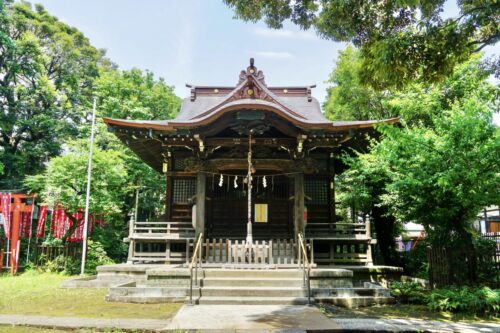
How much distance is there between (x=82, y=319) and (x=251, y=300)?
342 centimetres

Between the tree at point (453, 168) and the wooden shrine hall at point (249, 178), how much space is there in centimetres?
244

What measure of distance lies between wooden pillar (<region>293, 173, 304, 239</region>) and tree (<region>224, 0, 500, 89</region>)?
15.4 ft

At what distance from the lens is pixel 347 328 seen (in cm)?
554

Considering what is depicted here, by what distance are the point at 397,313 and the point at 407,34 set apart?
5.57 m

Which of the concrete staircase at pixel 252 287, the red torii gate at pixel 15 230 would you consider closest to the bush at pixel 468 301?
the concrete staircase at pixel 252 287

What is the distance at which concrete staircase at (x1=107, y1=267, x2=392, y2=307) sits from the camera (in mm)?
8070

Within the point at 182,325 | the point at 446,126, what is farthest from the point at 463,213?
the point at 182,325

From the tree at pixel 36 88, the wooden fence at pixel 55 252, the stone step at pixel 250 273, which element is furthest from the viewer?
the tree at pixel 36 88

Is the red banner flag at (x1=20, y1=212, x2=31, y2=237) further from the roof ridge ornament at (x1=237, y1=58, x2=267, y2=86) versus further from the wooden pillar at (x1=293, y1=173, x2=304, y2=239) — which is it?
the wooden pillar at (x1=293, y1=173, x2=304, y2=239)

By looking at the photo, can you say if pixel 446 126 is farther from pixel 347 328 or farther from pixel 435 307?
pixel 347 328

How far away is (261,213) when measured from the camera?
12.2 metres

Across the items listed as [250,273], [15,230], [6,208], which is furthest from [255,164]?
[6,208]

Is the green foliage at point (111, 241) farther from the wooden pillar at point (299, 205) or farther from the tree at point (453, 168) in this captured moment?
the tree at point (453, 168)

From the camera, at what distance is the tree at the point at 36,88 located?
846 inches
